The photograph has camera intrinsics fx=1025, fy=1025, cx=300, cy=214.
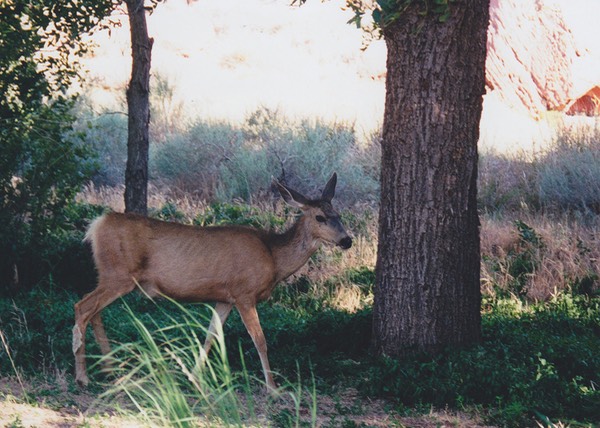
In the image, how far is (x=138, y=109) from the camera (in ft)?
38.4

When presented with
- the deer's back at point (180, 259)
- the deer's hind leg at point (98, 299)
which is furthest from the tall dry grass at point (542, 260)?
the deer's hind leg at point (98, 299)

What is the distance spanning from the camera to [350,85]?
112 ft

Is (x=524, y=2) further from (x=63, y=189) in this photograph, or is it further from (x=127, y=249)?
(x=127, y=249)

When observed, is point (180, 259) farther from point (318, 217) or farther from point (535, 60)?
point (535, 60)

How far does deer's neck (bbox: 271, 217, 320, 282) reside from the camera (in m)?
8.96

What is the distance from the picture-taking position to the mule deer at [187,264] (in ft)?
27.6

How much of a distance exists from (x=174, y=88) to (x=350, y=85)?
6.84m

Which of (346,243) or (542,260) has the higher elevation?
(346,243)

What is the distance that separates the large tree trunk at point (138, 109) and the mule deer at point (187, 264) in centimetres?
310

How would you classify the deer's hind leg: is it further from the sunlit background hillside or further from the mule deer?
the sunlit background hillside

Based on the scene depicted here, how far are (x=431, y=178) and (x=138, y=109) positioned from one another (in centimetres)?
455

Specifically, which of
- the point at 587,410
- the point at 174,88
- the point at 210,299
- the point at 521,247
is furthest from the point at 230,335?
the point at 174,88

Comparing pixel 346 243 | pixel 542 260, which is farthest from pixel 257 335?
pixel 542 260

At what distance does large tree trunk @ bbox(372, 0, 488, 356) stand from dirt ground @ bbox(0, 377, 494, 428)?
98cm
